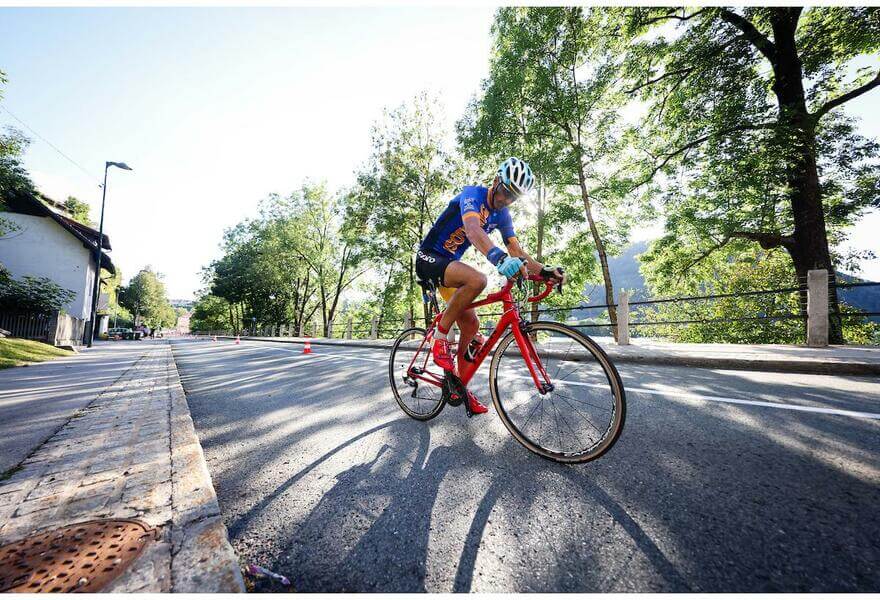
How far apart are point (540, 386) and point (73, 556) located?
101 inches

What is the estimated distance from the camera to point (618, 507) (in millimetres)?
1580

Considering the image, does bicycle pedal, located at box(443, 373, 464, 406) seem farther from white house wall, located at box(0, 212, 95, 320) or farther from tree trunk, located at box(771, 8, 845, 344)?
white house wall, located at box(0, 212, 95, 320)

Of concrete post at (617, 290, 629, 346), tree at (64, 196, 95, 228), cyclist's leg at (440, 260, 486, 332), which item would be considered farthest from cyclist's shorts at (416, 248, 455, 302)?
tree at (64, 196, 95, 228)

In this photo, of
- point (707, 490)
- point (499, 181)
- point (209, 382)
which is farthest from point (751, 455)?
point (209, 382)

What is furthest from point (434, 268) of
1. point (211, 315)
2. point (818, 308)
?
point (211, 315)

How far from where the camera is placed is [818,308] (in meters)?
7.93

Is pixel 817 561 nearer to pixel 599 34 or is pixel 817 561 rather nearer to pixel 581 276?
pixel 581 276

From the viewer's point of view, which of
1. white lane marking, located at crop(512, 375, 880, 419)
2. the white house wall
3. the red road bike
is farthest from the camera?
the white house wall

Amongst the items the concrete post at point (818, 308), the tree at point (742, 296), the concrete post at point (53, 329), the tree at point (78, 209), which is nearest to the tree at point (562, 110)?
the tree at point (742, 296)

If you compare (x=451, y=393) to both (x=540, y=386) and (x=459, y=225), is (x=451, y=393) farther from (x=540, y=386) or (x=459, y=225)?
(x=459, y=225)

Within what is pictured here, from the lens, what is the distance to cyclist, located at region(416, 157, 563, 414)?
9.63 ft

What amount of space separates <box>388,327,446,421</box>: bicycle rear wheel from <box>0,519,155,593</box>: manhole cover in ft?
7.11

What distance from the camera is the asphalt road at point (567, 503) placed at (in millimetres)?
1183

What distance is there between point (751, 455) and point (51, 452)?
4.45m
